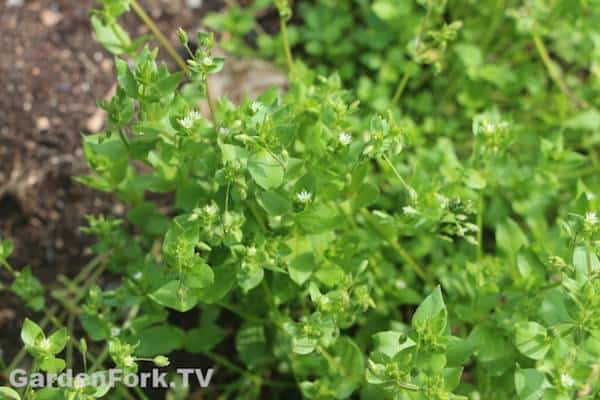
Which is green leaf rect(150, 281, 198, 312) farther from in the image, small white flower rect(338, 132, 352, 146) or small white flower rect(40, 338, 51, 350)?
small white flower rect(338, 132, 352, 146)

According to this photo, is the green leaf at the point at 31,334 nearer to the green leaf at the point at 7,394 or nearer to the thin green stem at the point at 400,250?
the green leaf at the point at 7,394

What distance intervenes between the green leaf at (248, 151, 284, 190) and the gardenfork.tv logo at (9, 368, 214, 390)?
645 mm

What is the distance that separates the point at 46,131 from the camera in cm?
337

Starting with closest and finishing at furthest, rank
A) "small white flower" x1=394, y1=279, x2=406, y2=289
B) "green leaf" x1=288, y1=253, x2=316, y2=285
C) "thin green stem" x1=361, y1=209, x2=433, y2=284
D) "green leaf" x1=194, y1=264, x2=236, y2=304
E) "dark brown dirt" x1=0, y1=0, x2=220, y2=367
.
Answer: "green leaf" x1=194, y1=264, x2=236, y2=304 → "green leaf" x1=288, y1=253, x2=316, y2=285 → "thin green stem" x1=361, y1=209, x2=433, y2=284 → "small white flower" x1=394, y1=279, x2=406, y2=289 → "dark brown dirt" x1=0, y1=0, x2=220, y2=367

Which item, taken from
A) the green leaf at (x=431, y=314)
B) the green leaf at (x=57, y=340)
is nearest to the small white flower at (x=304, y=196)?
the green leaf at (x=431, y=314)

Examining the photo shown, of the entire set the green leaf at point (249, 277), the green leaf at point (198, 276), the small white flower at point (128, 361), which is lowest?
the small white flower at point (128, 361)

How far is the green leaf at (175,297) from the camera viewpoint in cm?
209

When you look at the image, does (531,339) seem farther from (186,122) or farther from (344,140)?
(186,122)

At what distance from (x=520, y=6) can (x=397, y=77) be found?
0.73 m

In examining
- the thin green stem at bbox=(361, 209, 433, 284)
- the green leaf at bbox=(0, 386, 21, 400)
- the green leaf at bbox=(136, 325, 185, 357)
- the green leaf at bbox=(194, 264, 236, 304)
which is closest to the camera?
the green leaf at bbox=(0, 386, 21, 400)

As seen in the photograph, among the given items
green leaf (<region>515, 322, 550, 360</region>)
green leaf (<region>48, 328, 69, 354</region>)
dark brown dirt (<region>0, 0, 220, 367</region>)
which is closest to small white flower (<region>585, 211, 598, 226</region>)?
green leaf (<region>515, 322, 550, 360</region>)

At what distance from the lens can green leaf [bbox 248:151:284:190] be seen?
2072mm

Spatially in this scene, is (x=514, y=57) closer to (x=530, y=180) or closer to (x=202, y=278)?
(x=530, y=180)

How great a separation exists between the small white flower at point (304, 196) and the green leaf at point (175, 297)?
42cm
